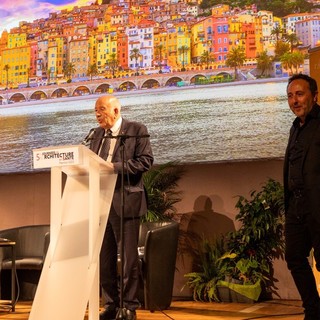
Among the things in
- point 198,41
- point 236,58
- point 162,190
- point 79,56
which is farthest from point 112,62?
point 162,190

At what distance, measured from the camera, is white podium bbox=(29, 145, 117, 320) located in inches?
141

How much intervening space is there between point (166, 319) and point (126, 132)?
4.76ft

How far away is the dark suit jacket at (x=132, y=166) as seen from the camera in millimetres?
4438

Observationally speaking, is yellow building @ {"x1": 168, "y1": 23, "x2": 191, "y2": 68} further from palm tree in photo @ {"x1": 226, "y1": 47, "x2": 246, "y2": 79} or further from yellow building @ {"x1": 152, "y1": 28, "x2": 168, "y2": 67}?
palm tree in photo @ {"x1": 226, "y1": 47, "x2": 246, "y2": 79}

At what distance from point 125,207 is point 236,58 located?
2.48 m

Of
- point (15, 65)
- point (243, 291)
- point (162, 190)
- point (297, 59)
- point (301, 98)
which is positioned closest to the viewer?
point (301, 98)

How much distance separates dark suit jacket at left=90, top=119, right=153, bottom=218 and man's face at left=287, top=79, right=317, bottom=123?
1146mm

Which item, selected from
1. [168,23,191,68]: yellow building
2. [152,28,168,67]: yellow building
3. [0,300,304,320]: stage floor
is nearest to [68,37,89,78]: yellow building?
[152,28,168,67]: yellow building

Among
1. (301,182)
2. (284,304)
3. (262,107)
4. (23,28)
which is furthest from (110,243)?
(23,28)

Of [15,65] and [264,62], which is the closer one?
[264,62]

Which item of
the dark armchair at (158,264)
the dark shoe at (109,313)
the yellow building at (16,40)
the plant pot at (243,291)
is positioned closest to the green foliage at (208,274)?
the plant pot at (243,291)

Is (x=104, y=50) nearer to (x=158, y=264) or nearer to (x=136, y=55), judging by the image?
(x=136, y=55)

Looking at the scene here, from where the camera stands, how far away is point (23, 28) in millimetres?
7508

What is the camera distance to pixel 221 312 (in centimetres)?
520
